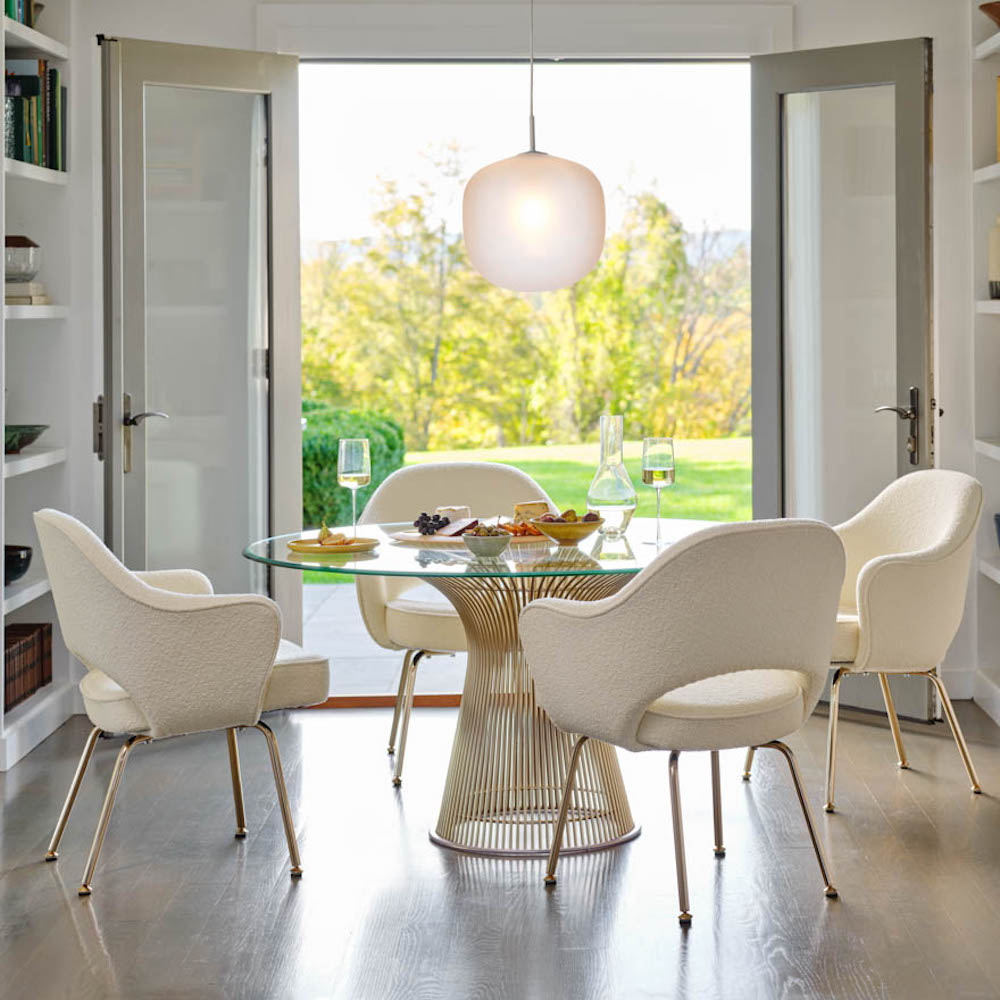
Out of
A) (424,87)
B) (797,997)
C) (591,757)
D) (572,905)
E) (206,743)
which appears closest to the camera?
(797,997)

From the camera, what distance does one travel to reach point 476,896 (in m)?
3.05

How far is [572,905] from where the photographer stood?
2.98 meters

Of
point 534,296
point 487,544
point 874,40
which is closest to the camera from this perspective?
point 487,544

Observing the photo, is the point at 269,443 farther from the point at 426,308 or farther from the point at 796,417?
the point at 426,308

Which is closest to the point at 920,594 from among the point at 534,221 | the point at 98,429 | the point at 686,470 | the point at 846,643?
the point at 846,643

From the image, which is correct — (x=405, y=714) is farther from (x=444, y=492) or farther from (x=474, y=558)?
(x=474, y=558)

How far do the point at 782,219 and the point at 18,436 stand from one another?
2.49 meters

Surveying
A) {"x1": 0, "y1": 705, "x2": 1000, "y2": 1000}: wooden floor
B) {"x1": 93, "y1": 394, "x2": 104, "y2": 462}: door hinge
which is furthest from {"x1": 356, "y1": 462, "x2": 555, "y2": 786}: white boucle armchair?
{"x1": 93, "y1": 394, "x2": 104, "y2": 462}: door hinge

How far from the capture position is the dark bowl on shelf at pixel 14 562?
429 centimetres

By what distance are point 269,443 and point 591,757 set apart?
74.8 inches

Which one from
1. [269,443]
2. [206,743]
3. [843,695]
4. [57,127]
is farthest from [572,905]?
[57,127]

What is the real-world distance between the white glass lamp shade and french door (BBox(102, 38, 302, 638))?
4.34 feet

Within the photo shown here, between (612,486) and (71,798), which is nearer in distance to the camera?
(71,798)

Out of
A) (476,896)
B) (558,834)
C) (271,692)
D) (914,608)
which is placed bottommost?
(476,896)
